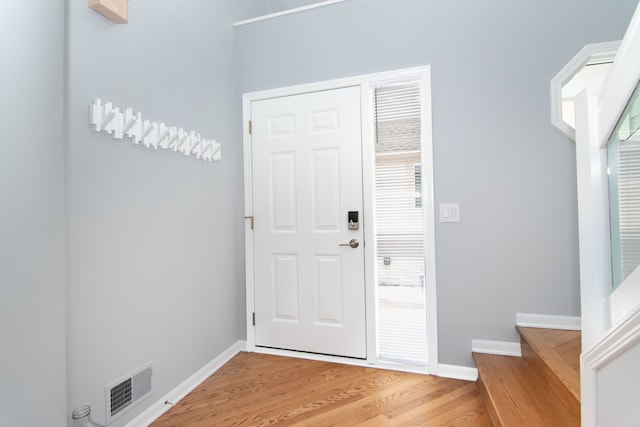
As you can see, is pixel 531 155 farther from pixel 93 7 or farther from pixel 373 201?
pixel 93 7

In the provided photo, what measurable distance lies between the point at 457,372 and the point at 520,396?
0.54 metres

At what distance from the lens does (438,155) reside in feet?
7.10

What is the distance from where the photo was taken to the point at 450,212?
2139 millimetres

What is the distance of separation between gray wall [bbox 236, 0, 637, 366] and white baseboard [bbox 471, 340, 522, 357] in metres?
0.04

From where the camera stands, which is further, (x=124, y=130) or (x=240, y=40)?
(x=240, y=40)

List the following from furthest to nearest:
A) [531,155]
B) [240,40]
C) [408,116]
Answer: [408,116] → [240,40] → [531,155]

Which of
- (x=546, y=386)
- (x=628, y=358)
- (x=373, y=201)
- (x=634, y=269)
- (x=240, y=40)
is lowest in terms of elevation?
(x=546, y=386)

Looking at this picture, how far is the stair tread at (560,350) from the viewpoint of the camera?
1404 mm

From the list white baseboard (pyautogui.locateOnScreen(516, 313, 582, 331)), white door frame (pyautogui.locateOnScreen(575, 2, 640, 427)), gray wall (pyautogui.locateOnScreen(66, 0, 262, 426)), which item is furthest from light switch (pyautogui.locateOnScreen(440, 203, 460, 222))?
gray wall (pyautogui.locateOnScreen(66, 0, 262, 426))

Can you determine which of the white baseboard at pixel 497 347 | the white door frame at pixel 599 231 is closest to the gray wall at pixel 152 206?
the white baseboard at pixel 497 347

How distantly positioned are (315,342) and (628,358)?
1970mm

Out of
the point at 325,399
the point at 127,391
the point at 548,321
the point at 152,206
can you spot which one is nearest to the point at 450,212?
the point at 548,321

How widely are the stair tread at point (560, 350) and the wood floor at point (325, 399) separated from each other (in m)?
0.46

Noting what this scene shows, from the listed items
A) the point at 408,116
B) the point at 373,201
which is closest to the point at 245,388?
the point at 373,201
